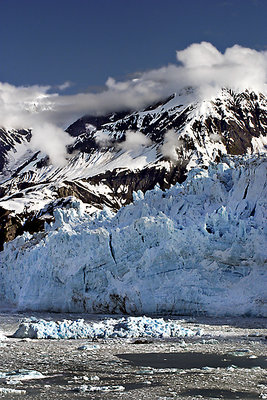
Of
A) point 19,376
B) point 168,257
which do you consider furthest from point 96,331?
point 19,376

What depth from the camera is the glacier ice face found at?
A: 34250mm

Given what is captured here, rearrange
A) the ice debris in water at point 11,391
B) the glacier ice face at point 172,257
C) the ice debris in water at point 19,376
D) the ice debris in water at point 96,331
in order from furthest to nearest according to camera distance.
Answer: the glacier ice face at point 172,257 < the ice debris in water at point 96,331 < the ice debris in water at point 19,376 < the ice debris in water at point 11,391

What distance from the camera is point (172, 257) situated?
36344 millimetres

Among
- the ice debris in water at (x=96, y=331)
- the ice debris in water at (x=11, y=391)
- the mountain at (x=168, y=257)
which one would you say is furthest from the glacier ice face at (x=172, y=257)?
the ice debris in water at (x=11, y=391)

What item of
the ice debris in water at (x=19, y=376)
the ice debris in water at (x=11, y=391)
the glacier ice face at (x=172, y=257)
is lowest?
the ice debris in water at (x=11, y=391)

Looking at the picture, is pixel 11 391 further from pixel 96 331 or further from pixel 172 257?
pixel 172 257

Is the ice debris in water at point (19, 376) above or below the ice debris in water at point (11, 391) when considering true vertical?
above

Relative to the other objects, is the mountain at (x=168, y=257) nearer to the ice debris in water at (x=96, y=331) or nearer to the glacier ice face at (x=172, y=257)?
the glacier ice face at (x=172, y=257)

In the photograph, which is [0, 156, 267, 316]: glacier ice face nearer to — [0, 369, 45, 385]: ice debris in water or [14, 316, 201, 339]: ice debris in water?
[14, 316, 201, 339]: ice debris in water

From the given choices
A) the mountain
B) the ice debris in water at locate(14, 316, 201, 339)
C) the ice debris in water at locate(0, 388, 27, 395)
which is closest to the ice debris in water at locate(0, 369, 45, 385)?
the ice debris in water at locate(0, 388, 27, 395)

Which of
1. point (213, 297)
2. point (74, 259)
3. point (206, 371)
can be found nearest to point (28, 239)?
point (74, 259)

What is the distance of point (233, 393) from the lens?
568 inches

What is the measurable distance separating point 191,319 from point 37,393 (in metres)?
19.5

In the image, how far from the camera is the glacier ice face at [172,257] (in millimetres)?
34250
